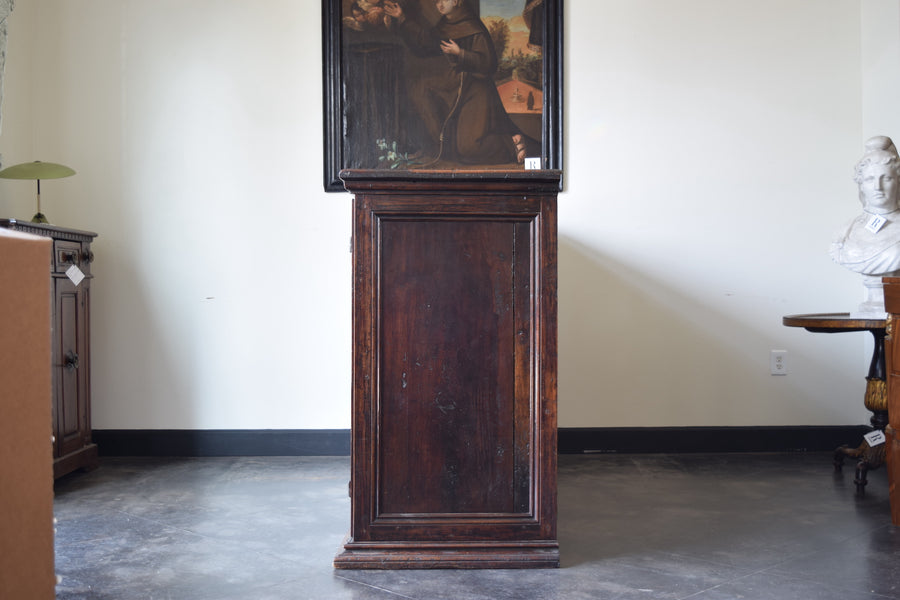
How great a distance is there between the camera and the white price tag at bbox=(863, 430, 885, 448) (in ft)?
9.24

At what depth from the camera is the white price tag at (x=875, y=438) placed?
282 centimetres

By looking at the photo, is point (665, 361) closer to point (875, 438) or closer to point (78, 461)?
point (875, 438)

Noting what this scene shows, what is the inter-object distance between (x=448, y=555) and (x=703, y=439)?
197 cm

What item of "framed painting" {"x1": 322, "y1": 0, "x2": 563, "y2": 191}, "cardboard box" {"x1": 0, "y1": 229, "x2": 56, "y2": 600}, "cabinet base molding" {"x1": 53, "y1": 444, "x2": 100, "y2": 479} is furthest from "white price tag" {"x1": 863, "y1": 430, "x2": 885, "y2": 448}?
"cabinet base molding" {"x1": 53, "y1": 444, "x2": 100, "y2": 479}

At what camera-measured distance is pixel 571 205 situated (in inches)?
135

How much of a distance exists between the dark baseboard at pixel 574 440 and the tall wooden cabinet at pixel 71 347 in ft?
0.92

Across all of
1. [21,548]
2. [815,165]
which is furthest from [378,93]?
[21,548]

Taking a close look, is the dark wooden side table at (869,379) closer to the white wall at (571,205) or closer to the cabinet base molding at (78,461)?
the white wall at (571,205)

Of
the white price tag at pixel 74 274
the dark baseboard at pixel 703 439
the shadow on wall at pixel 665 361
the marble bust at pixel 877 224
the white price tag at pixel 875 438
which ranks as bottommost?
the dark baseboard at pixel 703 439

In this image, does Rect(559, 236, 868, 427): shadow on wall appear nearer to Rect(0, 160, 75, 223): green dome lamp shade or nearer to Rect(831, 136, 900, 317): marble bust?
Rect(831, 136, 900, 317): marble bust

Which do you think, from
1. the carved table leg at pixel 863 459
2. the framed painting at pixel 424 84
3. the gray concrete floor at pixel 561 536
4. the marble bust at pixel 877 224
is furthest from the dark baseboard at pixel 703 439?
the framed painting at pixel 424 84

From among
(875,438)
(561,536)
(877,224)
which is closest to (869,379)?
(875,438)

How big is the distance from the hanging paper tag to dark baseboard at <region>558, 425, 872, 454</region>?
1.08 metres

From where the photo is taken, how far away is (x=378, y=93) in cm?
338
